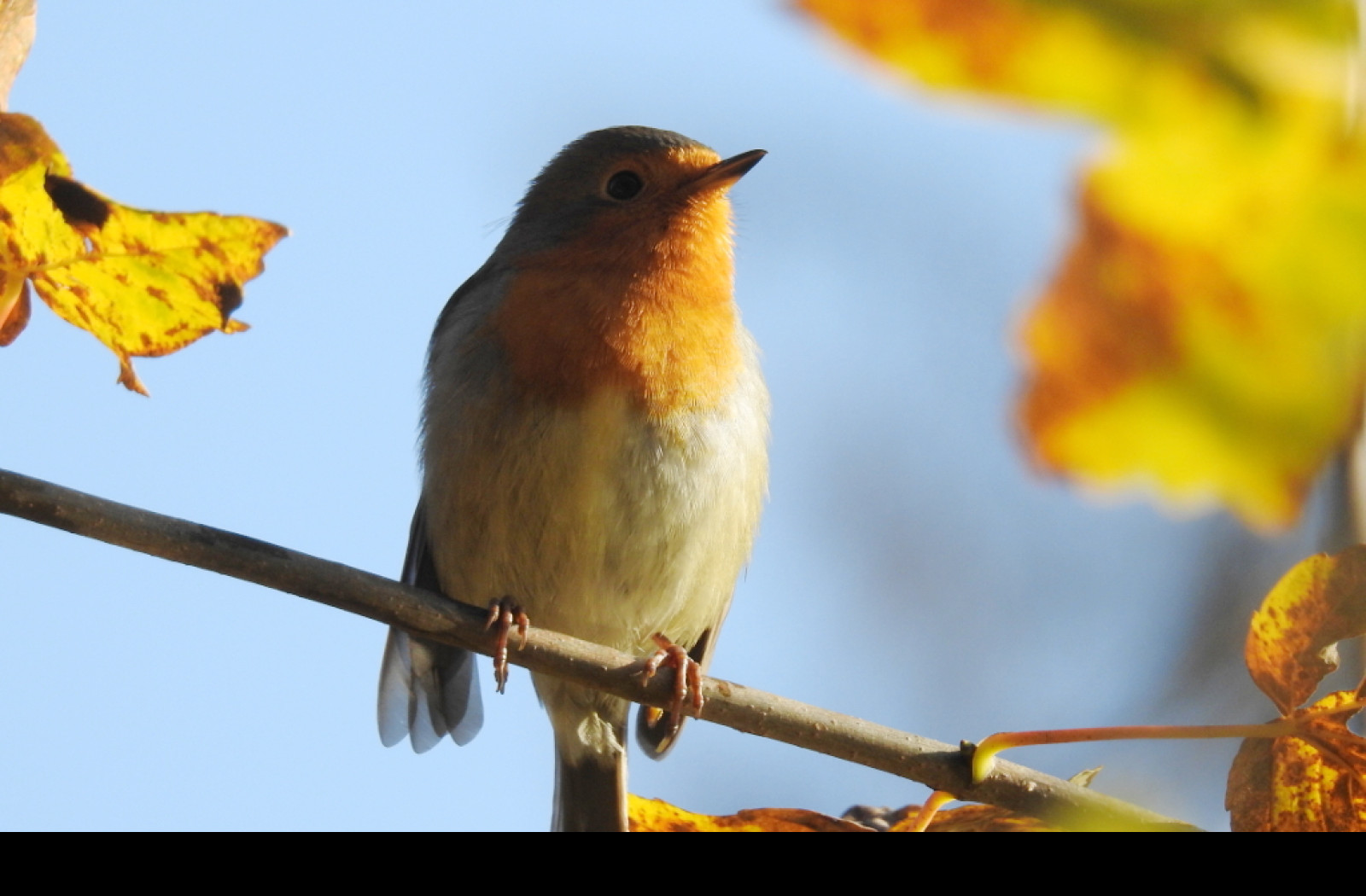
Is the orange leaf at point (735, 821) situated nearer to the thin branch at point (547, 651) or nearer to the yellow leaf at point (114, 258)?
the thin branch at point (547, 651)

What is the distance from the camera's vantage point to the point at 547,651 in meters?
2.49

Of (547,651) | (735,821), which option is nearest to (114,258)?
(735,821)

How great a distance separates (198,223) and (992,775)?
1.47m

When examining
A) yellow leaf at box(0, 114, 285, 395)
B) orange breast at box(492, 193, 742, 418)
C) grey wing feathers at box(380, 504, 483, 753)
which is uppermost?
orange breast at box(492, 193, 742, 418)

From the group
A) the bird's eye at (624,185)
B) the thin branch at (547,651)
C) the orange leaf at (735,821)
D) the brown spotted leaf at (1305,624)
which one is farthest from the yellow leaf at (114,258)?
the bird's eye at (624,185)

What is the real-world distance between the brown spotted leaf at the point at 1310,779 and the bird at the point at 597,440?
213 centimetres

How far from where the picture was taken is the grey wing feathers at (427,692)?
398cm

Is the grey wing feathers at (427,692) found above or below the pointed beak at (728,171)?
below

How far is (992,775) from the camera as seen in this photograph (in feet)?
6.97

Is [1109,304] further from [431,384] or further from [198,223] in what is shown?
[431,384]

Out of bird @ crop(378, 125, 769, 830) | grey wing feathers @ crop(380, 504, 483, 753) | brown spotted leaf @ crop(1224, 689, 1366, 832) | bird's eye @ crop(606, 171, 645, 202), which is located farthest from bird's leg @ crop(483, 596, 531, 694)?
bird's eye @ crop(606, 171, 645, 202)

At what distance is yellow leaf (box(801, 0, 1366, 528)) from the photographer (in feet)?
3.06

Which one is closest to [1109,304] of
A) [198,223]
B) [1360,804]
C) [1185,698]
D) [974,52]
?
[974,52]

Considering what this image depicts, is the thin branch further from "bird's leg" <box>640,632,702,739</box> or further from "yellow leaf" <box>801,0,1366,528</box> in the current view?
"yellow leaf" <box>801,0,1366,528</box>
